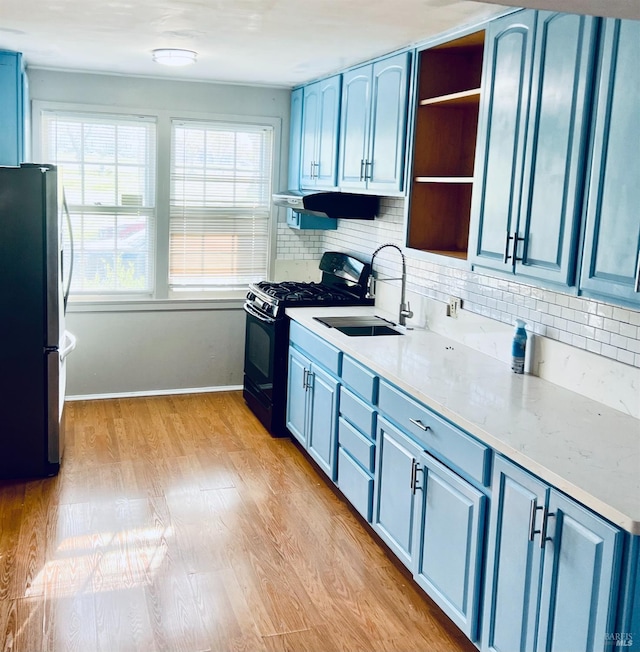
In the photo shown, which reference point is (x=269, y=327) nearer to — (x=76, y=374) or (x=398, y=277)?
(x=398, y=277)

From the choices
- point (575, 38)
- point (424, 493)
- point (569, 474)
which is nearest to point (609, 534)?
point (569, 474)

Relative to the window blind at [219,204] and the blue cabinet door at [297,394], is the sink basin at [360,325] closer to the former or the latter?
the blue cabinet door at [297,394]

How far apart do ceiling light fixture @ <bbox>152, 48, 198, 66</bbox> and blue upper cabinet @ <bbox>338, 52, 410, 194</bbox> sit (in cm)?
94

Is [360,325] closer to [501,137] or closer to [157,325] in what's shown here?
[501,137]

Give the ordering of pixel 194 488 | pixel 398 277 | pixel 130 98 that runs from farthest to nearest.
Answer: pixel 130 98 < pixel 398 277 < pixel 194 488

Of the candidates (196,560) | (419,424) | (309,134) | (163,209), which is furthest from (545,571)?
(163,209)

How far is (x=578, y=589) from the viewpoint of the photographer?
2.03 meters

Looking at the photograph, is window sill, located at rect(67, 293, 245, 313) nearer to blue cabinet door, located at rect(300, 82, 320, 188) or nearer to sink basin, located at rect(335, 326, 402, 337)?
blue cabinet door, located at rect(300, 82, 320, 188)

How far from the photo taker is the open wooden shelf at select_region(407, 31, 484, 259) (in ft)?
12.1

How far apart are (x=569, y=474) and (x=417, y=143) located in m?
2.15

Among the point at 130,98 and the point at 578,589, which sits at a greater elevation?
the point at 130,98

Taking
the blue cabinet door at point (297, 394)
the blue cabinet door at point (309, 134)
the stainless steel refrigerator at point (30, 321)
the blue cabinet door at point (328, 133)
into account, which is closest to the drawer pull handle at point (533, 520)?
the blue cabinet door at point (297, 394)

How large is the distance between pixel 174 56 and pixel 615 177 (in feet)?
9.06

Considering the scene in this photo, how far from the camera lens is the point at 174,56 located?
4195mm
